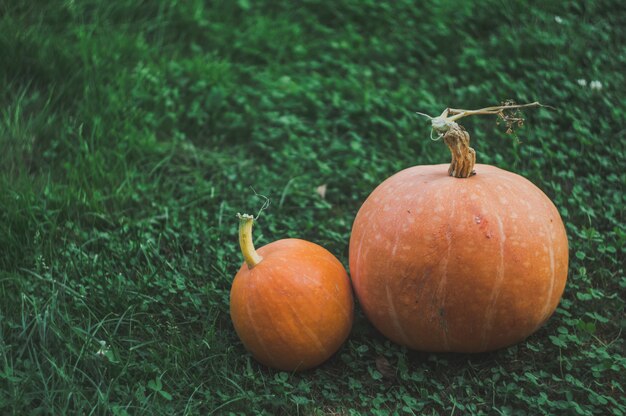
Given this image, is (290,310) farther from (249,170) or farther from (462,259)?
(249,170)

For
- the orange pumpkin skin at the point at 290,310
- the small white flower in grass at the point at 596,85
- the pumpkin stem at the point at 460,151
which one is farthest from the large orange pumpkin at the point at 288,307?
the small white flower in grass at the point at 596,85

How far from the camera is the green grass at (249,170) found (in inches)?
112

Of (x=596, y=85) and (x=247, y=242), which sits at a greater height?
(x=247, y=242)

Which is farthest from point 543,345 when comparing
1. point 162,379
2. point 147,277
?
point 147,277

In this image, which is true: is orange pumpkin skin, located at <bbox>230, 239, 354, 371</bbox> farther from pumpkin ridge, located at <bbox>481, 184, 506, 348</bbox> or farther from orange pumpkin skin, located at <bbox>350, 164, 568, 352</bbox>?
pumpkin ridge, located at <bbox>481, 184, 506, 348</bbox>

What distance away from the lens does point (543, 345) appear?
9.99ft

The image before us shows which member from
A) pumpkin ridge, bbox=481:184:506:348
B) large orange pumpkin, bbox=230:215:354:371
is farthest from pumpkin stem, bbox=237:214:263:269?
pumpkin ridge, bbox=481:184:506:348

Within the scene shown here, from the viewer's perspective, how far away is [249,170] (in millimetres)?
4320

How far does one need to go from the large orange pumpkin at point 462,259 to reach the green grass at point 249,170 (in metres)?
0.23

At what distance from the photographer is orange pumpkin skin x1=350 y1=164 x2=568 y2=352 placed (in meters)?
2.71

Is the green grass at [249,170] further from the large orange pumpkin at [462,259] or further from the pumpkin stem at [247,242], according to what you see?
the pumpkin stem at [247,242]

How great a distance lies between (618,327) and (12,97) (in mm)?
3724

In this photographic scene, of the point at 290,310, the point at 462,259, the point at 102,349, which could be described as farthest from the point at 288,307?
the point at 102,349

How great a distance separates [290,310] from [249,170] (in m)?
1.69
